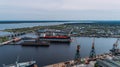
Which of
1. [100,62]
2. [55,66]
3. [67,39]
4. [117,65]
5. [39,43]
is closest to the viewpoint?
[117,65]

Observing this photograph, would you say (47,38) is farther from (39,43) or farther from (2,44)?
(2,44)

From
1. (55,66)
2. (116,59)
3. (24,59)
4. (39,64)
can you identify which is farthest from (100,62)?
(24,59)

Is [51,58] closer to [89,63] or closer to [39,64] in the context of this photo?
[39,64]

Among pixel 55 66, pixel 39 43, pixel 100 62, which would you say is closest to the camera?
pixel 100 62

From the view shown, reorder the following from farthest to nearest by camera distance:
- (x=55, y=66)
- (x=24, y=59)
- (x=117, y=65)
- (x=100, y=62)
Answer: (x=24, y=59)
(x=55, y=66)
(x=100, y=62)
(x=117, y=65)

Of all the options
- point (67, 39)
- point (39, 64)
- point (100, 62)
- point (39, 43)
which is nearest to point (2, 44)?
point (39, 43)

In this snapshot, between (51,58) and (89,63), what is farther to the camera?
(51,58)

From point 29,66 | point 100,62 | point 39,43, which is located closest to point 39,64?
point 29,66

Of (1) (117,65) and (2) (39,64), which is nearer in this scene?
(1) (117,65)

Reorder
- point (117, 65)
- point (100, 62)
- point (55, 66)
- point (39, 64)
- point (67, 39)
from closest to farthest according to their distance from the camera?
point (117, 65)
point (100, 62)
point (55, 66)
point (39, 64)
point (67, 39)
